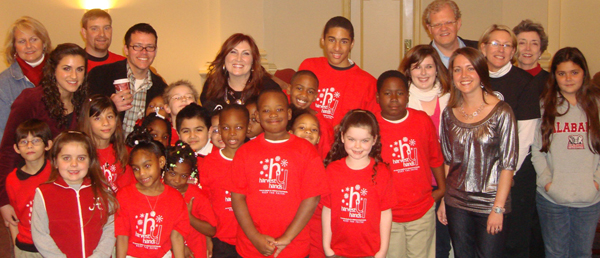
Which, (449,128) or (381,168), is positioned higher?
(449,128)

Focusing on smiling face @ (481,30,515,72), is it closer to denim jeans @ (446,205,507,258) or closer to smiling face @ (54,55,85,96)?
denim jeans @ (446,205,507,258)

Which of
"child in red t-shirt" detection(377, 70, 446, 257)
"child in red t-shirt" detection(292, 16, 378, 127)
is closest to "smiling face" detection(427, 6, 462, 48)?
"child in red t-shirt" detection(292, 16, 378, 127)

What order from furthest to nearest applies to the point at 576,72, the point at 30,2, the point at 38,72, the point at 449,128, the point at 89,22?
the point at 30,2 → the point at 89,22 → the point at 38,72 → the point at 576,72 → the point at 449,128

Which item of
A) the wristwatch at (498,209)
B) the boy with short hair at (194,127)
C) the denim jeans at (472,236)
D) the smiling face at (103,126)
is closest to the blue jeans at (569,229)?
the denim jeans at (472,236)

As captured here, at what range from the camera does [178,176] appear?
8.74ft

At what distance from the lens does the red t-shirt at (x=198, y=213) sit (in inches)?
104

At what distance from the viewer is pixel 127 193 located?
250 cm

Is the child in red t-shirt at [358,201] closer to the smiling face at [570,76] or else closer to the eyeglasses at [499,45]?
the eyeglasses at [499,45]

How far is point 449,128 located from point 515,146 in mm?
372

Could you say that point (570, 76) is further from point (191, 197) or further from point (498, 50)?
point (191, 197)

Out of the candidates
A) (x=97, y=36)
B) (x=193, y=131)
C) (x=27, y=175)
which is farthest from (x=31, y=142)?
(x=97, y=36)

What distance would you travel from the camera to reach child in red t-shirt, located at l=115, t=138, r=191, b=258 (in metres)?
2.45

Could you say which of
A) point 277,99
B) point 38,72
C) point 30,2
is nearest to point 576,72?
point 277,99

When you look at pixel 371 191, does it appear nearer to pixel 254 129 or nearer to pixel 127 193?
pixel 254 129
